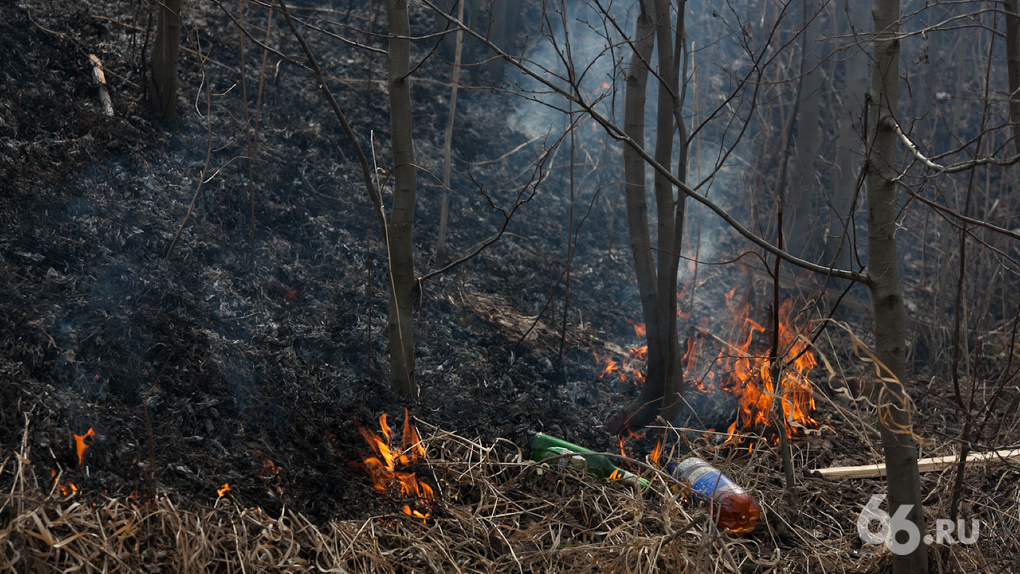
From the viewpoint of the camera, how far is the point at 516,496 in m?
2.95

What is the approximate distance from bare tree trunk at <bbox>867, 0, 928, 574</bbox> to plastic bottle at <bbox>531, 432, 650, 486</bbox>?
105cm

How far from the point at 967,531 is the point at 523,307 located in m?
2.93

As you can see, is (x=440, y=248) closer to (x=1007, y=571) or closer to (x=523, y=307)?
(x=523, y=307)

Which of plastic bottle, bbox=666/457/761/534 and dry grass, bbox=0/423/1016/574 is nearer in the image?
dry grass, bbox=0/423/1016/574

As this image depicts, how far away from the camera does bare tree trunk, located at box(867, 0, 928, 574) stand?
6.95 ft

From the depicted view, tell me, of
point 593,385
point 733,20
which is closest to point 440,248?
point 593,385

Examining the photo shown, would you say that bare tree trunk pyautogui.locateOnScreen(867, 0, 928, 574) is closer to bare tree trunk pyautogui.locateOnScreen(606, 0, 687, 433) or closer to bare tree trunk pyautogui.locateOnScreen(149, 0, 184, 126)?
bare tree trunk pyautogui.locateOnScreen(606, 0, 687, 433)

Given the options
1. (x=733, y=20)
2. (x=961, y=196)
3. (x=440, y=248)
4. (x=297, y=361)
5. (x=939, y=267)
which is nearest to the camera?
(x=297, y=361)

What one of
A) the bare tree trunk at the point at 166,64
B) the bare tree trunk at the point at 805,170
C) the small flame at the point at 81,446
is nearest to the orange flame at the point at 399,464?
the small flame at the point at 81,446

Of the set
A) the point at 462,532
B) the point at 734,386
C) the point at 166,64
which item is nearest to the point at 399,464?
the point at 462,532

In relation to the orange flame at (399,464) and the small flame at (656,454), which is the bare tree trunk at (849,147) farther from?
the orange flame at (399,464)
